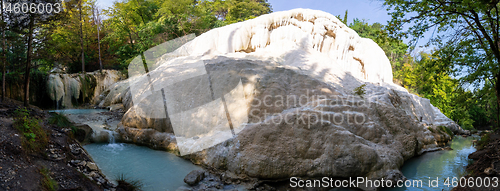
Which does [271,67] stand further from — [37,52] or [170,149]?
[37,52]

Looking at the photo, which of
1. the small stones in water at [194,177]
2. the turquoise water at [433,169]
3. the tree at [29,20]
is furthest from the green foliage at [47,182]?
the tree at [29,20]

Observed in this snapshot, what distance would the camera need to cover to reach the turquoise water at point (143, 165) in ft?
17.7

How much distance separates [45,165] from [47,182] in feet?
2.30

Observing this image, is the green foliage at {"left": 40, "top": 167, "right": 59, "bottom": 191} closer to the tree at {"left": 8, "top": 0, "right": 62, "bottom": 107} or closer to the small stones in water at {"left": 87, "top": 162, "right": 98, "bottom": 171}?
the small stones in water at {"left": 87, "top": 162, "right": 98, "bottom": 171}

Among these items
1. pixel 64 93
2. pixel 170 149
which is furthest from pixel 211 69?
pixel 64 93

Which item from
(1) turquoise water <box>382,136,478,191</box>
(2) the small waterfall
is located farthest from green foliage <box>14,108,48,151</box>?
(1) turquoise water <box>382,136,478,191</box>

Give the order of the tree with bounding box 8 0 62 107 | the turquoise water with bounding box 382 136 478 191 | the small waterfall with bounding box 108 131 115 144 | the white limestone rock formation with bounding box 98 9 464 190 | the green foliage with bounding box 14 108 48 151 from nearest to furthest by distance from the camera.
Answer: the green foliage with bounding box 14 108 48 151, the white limestone rock formation with bounding box 98 9 464 190, the turquoise water with bounding box 382 136 478 191, the small waterfall with bounding box 108 131 115 144, the tree with bounding box 8 0 62 107

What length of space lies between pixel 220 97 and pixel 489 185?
21.3 feet

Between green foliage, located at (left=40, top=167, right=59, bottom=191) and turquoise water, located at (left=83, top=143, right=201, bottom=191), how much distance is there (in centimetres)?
150

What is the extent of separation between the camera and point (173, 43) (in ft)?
64.1

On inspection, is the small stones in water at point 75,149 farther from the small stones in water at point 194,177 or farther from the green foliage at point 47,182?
the small stones in water at point 194,177

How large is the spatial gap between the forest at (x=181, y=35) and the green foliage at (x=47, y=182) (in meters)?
6.34

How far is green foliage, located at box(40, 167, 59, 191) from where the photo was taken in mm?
3523

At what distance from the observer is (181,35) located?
20.9 meters
